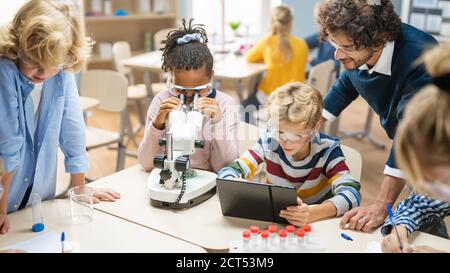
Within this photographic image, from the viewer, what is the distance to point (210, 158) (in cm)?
203

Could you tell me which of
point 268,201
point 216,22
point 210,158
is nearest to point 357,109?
point 216,22

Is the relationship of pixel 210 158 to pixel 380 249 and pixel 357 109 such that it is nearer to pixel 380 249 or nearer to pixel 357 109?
pixel 380 249

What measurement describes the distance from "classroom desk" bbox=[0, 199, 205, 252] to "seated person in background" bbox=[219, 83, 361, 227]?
359 millimetres

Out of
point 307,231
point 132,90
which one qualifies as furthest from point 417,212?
point 132,90

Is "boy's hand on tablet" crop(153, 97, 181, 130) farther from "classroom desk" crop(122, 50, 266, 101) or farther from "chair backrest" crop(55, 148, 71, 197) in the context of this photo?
"classroom desk" crop(122, 50, 266, 101)

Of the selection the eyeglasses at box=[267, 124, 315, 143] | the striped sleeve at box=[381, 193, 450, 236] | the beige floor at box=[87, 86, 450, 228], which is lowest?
the beige floor at box=[87, 86, 450, 228]

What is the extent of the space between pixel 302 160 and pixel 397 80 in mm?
420

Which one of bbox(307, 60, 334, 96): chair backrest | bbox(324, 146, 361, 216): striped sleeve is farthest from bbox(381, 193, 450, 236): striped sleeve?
bbox(307, 60, 334, 96): chair backrest

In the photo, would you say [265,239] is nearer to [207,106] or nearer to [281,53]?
[207,106]

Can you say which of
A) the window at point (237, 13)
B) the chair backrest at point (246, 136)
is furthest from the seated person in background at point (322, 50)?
the chair backrest at point (246, 136)

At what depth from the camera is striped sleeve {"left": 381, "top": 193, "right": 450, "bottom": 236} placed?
1526 mm

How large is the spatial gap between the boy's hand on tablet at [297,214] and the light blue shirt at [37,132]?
74 cm

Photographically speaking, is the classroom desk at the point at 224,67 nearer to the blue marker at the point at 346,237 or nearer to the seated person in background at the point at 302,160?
the seated person in background at the point at 302,160

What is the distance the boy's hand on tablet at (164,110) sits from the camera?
1726 mm
